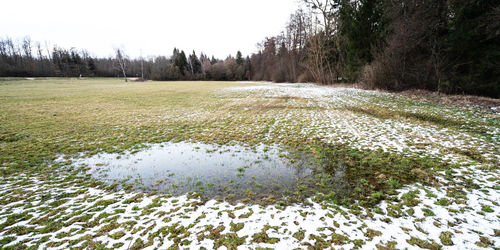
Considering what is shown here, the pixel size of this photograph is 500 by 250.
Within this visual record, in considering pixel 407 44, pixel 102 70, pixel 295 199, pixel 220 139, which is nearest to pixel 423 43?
pixel 407 44

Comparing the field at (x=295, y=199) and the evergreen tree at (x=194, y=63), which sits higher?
the evergreen tree at (x=194, y=63)

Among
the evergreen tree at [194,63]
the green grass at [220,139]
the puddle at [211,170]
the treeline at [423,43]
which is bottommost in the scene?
the puddle at [211,170]

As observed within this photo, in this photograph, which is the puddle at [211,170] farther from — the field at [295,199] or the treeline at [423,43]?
the treeline at [423,43]

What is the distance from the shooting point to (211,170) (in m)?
6.10

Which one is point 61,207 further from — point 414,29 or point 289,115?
point 414,29

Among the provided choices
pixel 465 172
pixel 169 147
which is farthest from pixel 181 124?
pixel 465 172

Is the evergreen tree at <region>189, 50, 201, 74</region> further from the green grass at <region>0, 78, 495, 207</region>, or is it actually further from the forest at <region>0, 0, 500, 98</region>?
the green grass at <region>0, 78, 495, 207</region>

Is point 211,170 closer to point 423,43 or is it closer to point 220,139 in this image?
point 220,139

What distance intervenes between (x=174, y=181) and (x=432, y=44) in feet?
77.4

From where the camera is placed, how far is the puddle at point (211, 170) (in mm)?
5009

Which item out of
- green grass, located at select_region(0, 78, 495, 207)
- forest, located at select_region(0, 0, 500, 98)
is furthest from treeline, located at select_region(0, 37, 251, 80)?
green grass, located at select_region(0, 78, 495, 207)

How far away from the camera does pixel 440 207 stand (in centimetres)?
398

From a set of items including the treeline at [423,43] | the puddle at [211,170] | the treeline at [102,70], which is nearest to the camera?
the puddle at [211,170]

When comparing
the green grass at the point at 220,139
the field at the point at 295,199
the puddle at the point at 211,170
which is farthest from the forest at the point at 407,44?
the puddle at the point at 211,170
